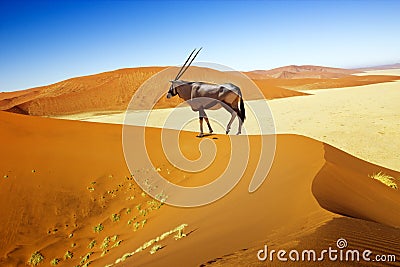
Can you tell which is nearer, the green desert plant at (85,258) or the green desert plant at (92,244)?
the green desert plant at (85,258)

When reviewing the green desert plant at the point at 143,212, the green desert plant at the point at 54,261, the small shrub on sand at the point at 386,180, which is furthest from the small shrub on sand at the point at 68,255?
the small shrub on sand at the point at 386,180

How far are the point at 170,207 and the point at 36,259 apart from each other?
9.19 feet

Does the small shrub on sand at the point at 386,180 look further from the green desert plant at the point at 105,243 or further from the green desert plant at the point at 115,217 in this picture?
the green desert plant at the point at 105,243

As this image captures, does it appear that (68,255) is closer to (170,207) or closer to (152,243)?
(152,243)

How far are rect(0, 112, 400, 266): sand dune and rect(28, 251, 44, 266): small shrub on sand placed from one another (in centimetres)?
10

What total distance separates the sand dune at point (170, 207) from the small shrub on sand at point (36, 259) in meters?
0.10

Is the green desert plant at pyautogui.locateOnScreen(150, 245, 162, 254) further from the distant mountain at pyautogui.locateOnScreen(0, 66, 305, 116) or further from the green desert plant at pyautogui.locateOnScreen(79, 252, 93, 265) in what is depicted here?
the distant mountain at pyautogui.locateOnScreen(0, 66, 305, 116)

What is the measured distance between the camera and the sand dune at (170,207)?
3.28m

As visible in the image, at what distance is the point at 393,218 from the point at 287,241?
271 centimetres

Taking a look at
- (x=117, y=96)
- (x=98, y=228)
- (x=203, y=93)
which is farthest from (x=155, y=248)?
(x=117, y=96)

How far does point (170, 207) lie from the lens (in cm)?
642

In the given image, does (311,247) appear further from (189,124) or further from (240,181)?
(189,124)

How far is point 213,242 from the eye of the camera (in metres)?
3.53

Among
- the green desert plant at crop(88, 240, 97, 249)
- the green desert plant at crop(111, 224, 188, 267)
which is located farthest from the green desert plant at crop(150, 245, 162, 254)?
the green desert plant at crop(88, 240, 97, 249)
